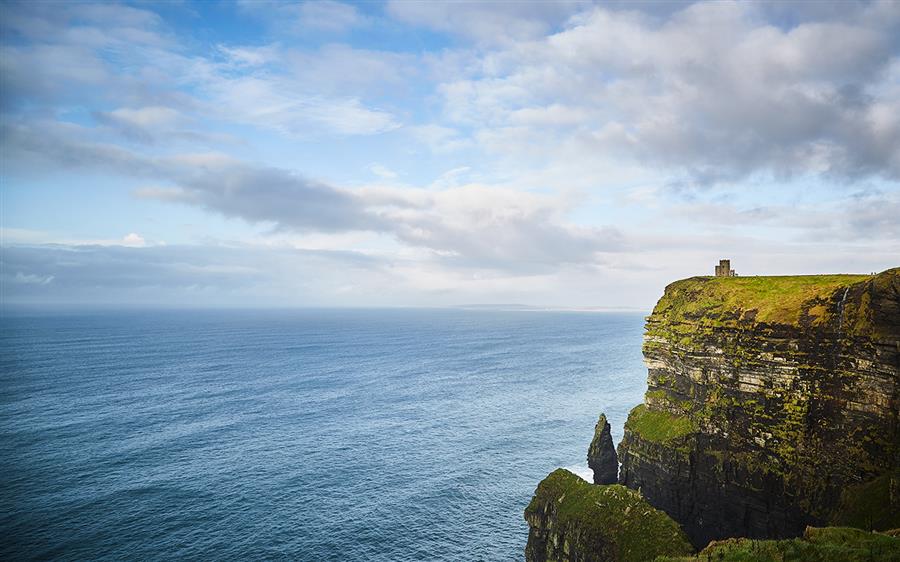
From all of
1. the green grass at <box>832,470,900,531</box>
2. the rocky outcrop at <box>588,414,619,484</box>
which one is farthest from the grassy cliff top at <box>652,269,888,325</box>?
the rocky outcrop at <box>588,414,619,484</box>

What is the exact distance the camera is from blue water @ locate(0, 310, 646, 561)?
164ft

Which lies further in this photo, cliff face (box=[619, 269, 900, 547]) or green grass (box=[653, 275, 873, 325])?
green grass (box=[653, 275, 873, 325])

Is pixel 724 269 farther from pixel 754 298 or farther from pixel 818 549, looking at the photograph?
pixel 818 549

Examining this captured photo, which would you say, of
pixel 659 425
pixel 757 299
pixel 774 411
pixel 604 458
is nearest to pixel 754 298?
pixel 757 299

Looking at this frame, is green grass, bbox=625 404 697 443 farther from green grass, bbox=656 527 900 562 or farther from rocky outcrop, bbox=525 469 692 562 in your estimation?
green grass, bbox=656 527 900 562

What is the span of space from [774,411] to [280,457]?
68712 millimetres

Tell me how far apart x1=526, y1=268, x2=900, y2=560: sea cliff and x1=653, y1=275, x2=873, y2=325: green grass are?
0.15 metres

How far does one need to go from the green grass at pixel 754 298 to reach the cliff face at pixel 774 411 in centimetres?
17

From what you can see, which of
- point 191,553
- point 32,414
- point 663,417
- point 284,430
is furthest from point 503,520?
point 32,414

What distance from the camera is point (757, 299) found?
46812 millimetres

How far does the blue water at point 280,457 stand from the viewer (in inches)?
1966

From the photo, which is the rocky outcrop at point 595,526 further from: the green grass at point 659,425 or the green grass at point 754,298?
the green grass at point 754,298

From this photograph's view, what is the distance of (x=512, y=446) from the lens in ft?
265

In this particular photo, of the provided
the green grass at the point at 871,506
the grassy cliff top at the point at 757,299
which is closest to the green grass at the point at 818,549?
the green grass at the point at 871,506
